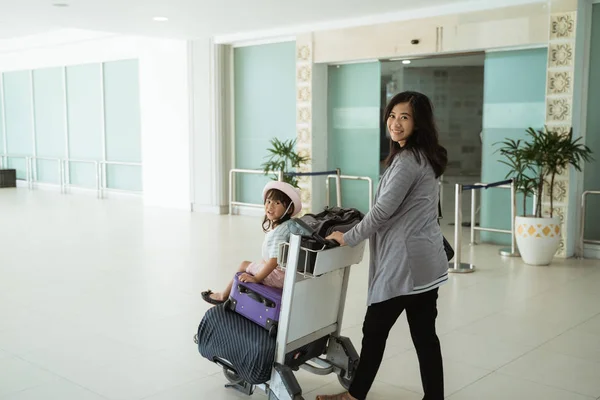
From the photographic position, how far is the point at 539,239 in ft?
22.8

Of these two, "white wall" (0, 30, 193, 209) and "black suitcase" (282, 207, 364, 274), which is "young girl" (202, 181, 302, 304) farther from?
"white wall" (0, 30, 193, 209)

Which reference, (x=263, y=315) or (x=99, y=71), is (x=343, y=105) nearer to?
(x=99, y=71)

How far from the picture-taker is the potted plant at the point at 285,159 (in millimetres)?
9836

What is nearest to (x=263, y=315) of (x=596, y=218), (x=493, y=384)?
(x=493, y=384)

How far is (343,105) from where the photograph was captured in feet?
33.2

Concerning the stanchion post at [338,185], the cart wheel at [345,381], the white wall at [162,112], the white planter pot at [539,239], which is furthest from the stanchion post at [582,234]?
the white wall at [162,112]

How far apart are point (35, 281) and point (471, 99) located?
8626mm

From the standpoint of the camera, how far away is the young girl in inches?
128

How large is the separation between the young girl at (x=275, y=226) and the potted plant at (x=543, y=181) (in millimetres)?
4393

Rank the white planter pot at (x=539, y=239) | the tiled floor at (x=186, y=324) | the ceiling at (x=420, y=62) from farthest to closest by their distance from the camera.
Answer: the ceiling at (x=420, y=62) → the white planter pot at (x=539, y=239) → the tiled floor at (x=186, y=324)

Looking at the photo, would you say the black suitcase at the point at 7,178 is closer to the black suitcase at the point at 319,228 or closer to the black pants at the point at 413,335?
the black suitcase at the point at 319,228

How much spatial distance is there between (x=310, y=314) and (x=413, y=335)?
0.51 metres

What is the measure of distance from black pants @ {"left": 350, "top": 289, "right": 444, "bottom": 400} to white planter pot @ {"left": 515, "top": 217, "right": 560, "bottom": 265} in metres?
4.22

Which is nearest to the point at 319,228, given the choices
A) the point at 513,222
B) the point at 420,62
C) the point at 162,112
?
the point at 513,222
